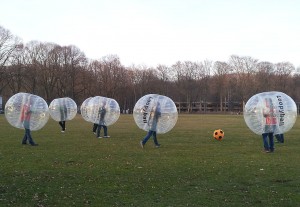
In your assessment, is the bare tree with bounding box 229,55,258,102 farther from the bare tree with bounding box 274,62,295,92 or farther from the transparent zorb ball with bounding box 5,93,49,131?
the transparent zorb ball with bounding box 5,93,49,131

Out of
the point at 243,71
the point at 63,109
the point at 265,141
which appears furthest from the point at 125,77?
the point at 265,141

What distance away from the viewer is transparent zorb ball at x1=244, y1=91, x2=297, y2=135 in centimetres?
1714

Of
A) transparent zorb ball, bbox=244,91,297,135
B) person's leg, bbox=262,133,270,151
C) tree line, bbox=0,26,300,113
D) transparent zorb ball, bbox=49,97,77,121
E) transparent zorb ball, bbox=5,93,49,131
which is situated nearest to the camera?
transparent zorb ball, bbox=244,91,297,135


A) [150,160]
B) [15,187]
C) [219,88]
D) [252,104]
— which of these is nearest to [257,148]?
[252,104]

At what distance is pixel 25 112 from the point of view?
20000 mm

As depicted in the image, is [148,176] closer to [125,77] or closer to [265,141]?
[265,141]

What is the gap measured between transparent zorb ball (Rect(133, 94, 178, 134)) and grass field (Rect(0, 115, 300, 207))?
3.80 feet

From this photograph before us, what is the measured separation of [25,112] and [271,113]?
11296 millimetres

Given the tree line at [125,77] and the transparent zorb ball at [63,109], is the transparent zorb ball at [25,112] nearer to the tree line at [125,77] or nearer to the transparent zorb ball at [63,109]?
the transparent zorb ball at [63,109]

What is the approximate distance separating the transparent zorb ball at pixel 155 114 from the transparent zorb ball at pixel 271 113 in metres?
3.76

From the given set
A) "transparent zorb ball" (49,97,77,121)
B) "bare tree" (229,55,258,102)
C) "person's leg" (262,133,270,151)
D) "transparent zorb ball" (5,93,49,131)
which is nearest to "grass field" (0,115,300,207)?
"person's leg" (262,133,270,151)

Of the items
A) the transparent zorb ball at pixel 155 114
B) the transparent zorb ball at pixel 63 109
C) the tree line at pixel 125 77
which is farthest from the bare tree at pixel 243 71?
the transparent zorb ball at pixel 155 114

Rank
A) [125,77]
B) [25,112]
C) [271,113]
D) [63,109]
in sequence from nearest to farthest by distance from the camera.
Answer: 1. [271,113]
2. [25,112]
3. [63,109]
4. [125,77]

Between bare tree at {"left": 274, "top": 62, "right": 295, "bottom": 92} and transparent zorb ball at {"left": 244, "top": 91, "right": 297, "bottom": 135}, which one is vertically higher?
bare tree at {"left": 274, "top": 62, "right": 295, "bottom": 92}
